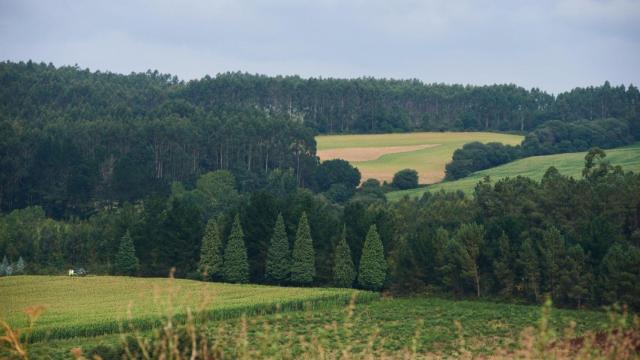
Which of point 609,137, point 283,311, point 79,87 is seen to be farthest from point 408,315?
point 79,87

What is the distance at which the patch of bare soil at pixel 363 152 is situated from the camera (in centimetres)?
14412

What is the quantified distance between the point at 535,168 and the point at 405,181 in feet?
56.2

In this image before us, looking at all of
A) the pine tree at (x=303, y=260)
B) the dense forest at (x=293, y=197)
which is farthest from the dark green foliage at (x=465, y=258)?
the pine tree at (x=303, y=260)

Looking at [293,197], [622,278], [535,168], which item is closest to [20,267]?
[293,197]

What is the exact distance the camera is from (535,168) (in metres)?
128

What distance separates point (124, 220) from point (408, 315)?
34331 mm

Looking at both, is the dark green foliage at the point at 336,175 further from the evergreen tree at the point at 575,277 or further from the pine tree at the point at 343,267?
the evergreen tree at the point at 575,277

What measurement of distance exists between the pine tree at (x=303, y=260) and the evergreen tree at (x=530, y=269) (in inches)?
643

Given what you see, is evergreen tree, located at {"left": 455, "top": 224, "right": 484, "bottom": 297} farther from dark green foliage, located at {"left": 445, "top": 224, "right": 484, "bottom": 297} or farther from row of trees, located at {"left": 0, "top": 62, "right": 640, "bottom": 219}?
row of trees, located at {"left": 0, "top": 62, "right": 640, "bottom": 219}

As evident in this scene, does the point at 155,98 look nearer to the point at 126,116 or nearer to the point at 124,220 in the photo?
the point at 126,116

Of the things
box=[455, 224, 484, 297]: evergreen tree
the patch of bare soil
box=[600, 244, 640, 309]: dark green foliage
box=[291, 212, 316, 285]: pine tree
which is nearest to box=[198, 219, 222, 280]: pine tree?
box=[291, 212, 316, 285]: pine tree

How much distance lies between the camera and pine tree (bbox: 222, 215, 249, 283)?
7631 cm

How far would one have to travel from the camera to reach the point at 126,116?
513ft

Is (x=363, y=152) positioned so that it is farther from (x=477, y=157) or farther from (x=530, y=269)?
(x=530, y=269)
